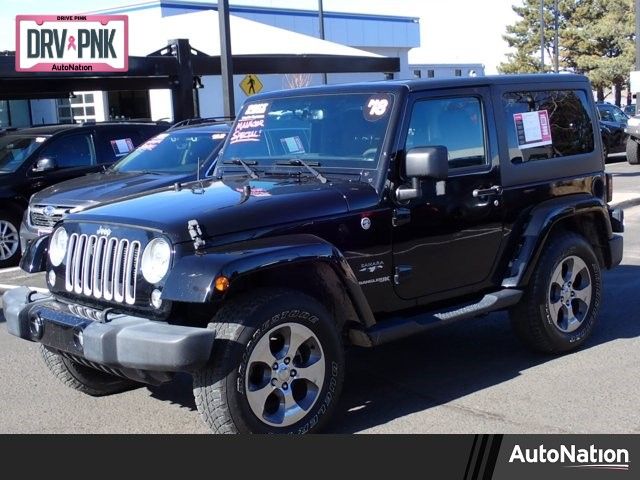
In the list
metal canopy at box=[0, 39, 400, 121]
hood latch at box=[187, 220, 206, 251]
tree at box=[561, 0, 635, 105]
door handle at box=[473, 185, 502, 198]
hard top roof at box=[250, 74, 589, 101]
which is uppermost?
tree at box=[561, 0, 635, 105]

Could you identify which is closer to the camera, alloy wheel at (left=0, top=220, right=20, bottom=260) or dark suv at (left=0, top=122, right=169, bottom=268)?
alloy wheel at (left=0, top=220, right=20, bottom=260)

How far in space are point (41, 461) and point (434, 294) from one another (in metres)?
2.47

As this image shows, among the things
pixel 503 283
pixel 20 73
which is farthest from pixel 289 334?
pixel 20 73

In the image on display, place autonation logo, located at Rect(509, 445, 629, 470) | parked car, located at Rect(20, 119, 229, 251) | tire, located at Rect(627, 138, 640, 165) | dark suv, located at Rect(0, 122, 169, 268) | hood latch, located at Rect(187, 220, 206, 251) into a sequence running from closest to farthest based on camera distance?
1. autonation logo, located at Rect(509, 445, 629, 470)
2. hood latch, located at Rect(187, 220, 206, 251)
3. parked car, located at Rect(20, 119, 229, 251)
4. dark suv, located at Rect(0, 122, 169, 268)
5. tire, located at Rect(627, 138, 640, 165)

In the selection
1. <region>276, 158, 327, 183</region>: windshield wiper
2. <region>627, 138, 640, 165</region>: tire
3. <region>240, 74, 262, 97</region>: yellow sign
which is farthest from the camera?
<region>627, 138, 640, 165</region>: tire

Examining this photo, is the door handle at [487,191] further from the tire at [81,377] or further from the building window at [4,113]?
the building window at [4,113]

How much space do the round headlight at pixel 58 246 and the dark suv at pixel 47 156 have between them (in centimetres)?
610

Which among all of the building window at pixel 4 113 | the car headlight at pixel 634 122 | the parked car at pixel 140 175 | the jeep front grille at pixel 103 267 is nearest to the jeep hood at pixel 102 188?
the parked car at pixel 140 175

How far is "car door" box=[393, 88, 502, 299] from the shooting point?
5.29 metres

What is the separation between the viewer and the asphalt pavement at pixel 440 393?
4938 millimetres

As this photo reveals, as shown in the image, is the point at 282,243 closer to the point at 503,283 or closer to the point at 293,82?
the point at 503,283

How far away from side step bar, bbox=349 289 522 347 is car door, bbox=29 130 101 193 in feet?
23.8

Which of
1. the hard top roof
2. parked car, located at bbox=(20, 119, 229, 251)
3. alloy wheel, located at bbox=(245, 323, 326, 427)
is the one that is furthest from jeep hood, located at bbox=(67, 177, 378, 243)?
parked car, located at bbox=(20, 119, 229, 251)

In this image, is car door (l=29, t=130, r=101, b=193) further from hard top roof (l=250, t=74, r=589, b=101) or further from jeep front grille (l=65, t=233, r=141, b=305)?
jeep front grille (l=65, t=233, r=141, b=305)
